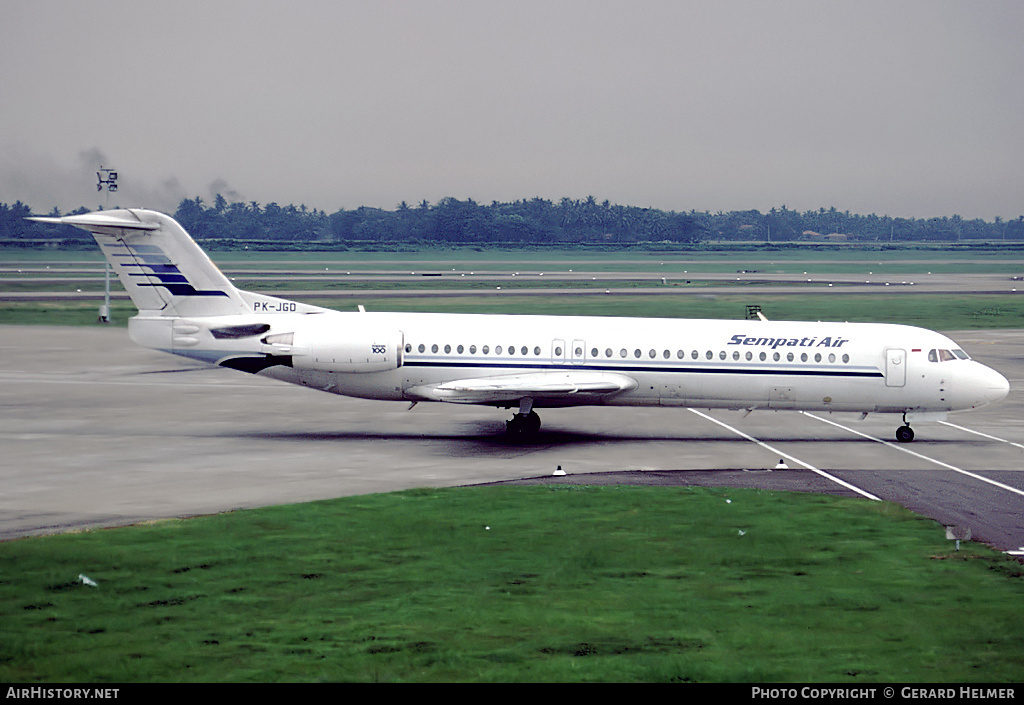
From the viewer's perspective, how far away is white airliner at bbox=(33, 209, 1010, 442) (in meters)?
30.8

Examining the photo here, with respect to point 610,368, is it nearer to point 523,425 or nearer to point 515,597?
point 523,425

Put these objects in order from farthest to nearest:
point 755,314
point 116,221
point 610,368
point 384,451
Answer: point 755,314, point 610,368, point 116,221, point 384,451

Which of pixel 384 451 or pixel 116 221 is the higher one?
pixel 116 221

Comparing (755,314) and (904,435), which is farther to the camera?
(755,314)

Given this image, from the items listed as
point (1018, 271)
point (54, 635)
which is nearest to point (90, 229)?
point (54, 635)

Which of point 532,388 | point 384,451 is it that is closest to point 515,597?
point 384,451

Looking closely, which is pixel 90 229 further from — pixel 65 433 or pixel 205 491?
pixel 205 491

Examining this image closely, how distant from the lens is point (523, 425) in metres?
30.8

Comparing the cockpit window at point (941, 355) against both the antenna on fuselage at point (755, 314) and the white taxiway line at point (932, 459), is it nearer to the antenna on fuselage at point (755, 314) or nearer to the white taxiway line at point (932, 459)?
the white taxiway line at point (932, 459)

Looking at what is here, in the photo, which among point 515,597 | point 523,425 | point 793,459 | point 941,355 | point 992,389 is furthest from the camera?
point 941,355

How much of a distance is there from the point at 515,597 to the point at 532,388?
14.4 metres

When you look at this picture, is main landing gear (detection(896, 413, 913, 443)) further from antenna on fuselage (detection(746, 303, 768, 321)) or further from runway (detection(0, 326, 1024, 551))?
antenna on fuselage (detection(746, 303, 768, 321))

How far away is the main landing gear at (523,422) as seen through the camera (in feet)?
100
